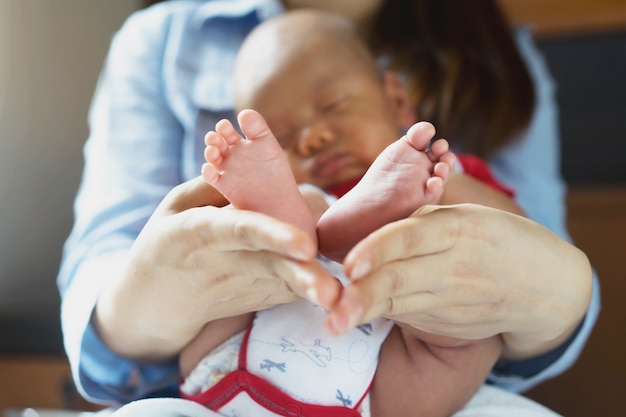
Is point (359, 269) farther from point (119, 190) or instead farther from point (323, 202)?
point (119, 190)

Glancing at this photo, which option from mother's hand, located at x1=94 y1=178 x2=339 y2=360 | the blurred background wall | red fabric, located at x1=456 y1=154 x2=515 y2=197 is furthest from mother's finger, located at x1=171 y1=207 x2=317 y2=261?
the blurred background wall

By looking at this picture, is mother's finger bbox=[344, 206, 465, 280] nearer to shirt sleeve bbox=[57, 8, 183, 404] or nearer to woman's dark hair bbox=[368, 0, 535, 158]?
shirt sleeve bbox=[57, 8, 183, 404]

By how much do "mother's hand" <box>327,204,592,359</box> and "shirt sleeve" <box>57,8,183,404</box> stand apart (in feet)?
0.93

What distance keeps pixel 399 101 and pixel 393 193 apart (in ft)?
1.50

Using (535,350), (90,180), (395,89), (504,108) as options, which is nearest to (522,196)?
(504,108)

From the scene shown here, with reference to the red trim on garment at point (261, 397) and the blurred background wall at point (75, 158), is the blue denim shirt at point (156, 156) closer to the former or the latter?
the red trim on garment at point (261, 397)

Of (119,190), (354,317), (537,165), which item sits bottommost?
(537,165)

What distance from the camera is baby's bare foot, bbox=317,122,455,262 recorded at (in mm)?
503

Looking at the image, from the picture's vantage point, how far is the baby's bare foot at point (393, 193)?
0.50 m

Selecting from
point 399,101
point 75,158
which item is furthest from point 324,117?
point 75,158

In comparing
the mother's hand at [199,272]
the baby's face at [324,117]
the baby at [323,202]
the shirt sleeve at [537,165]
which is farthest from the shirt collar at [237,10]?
the mother's hand at [199,272]

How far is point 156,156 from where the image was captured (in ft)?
3.02

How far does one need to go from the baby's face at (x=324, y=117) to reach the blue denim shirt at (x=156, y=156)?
0.16 metres

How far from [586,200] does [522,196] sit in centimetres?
47
